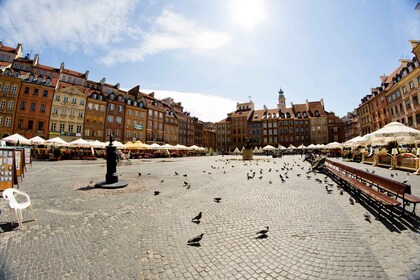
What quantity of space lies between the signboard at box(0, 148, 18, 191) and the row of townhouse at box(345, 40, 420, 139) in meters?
45.9

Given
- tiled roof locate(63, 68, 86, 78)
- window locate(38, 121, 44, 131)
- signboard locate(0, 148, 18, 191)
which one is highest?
tiled roof locate(63, 68, 86, 78)

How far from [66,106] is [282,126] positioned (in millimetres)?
63915

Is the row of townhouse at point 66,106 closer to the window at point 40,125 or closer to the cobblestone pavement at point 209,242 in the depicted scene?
the window at point 40,125

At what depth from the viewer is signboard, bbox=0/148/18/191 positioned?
26.4 feet

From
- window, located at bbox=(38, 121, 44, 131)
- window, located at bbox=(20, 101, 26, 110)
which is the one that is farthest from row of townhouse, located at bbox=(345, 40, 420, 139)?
window, located at bbox=(20, 101, 26, 110)

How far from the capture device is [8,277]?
2.84 meters

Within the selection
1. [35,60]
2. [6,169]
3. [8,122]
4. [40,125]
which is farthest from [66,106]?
[6,169]

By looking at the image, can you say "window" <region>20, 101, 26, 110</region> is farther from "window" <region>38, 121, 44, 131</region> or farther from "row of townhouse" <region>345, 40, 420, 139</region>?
"row of townhouse" <region>345, 40, 420, 139</region>

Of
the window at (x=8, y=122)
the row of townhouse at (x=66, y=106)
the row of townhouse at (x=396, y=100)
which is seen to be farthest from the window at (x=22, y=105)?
the row of townhouse at (x=396, y=100)

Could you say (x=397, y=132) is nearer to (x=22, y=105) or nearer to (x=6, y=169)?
(x=6, y=169)

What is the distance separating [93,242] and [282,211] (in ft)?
15.9

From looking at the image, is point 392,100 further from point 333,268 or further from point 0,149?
point 0,149

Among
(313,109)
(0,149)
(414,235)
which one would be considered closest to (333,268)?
(414,235)

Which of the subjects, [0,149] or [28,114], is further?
[28,114]
